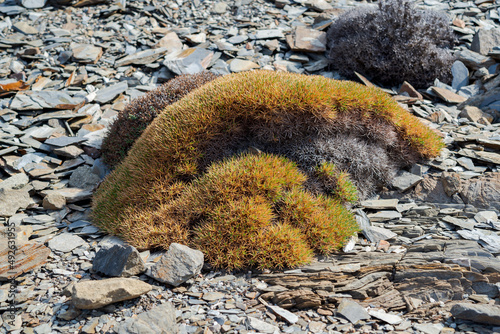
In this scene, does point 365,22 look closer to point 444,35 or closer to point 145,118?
point 444,35

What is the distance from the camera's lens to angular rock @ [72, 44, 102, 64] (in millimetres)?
11789

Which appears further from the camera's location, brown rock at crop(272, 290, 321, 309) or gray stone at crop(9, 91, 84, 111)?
gray stone at crop(9, 91, 84, 111)

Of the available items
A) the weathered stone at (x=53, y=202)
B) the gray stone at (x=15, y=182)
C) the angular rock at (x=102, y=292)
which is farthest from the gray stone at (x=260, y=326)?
the gray stone at (x=15, y=182)

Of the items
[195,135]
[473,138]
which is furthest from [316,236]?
[473,138]

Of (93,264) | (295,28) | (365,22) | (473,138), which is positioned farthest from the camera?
(295,28)

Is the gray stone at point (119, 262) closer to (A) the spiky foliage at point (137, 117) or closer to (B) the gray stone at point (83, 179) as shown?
(B) the gray stone at point (83, 179)

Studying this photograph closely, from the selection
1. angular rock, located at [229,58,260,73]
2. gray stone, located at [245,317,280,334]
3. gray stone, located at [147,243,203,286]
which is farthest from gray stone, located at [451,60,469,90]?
gray stone, located at [245,317,280,334]

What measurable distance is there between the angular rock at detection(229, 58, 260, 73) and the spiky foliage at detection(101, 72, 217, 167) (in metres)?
2.91

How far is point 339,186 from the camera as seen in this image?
6.35m

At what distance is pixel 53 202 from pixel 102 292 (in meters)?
3.23

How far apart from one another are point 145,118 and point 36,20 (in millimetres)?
8229

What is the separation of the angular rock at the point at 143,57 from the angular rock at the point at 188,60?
0.98 feet

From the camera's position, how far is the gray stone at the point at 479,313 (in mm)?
4059

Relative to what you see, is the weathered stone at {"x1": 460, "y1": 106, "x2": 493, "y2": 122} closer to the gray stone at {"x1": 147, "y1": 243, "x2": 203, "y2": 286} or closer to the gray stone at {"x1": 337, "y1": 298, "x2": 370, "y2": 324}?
the gray stone at {"x1": 337, "y1": 298, "x2": 370, "y2": 324}
